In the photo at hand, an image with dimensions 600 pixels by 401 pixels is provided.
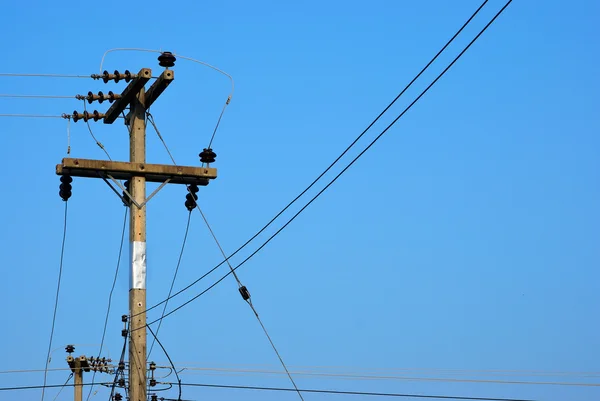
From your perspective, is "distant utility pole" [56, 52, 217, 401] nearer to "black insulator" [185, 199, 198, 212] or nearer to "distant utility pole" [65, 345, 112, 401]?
"black insulator" [185, 199, 198, 212]

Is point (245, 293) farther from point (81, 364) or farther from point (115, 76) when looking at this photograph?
point (81, 364)

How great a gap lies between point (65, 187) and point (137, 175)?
1.09 metres

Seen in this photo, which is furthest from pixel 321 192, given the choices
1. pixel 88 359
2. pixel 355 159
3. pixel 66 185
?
pixel 88 359

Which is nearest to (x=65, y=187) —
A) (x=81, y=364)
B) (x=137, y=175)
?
(x=137, y=175)

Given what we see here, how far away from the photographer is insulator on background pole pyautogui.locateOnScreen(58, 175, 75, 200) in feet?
56.0

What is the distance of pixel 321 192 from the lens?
711 inches

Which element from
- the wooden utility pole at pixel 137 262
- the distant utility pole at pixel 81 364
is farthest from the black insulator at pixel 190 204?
the distant utility pole at pixel 81 364

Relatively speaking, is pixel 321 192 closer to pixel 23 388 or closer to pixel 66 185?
pixel 66 185

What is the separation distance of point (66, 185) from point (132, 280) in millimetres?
1735

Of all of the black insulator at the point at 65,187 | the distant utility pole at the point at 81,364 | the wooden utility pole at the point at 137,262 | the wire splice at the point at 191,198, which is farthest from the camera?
the distant utility pole at the point at 81,364

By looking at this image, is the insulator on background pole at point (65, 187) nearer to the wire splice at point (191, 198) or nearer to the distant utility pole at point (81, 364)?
the wire splice at point (191, 198)

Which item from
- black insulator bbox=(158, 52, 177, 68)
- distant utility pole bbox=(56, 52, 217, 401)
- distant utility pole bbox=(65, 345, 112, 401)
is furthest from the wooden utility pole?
distant utility pole bbox=(65, 345, 112, 401)

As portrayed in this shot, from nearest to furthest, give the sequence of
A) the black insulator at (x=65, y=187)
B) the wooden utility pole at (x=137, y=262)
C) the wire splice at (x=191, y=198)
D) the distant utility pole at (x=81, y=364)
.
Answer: the wooden utility pole at (x=137, y=262)
the black insulator at (x=65, y=187)
the wire splice at (x=191, y=198)
the distant utility pole at (x=81, y=364)

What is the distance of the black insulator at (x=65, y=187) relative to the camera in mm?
17078
